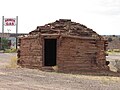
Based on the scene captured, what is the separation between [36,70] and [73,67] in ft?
7.61

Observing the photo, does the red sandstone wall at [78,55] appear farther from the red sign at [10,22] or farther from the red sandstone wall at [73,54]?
the red sign at [10,22]

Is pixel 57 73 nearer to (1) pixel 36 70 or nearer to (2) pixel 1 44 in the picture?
(1) pixel 36 70

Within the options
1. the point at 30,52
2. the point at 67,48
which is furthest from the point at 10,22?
the point at 67,48

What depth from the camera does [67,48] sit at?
22.5m

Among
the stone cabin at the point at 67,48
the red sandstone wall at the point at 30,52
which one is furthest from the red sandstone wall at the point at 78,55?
the red sandstone wall at the point at 30,52

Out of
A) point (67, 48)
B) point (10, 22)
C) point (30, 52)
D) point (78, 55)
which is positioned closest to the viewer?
point (67, 48)

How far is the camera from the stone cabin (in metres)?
22.3

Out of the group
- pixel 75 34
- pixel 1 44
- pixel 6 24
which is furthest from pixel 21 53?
pixel 1 44

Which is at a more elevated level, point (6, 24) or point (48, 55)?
point (6, 24)

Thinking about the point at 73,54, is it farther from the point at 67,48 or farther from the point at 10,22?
the point at 10,22

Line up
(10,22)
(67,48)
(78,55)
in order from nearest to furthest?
1. (67,48)
2. (78,55)
3. (10,22)

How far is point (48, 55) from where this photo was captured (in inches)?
1058

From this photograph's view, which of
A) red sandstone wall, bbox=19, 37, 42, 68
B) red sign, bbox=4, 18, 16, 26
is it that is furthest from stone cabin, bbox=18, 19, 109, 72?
Answer: red sign, bbox=4, 18, 16, 26

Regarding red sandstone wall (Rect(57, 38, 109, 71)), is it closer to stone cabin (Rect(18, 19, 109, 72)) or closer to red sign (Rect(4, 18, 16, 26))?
stone cabin (Rect(18, 19, 109, 72))
